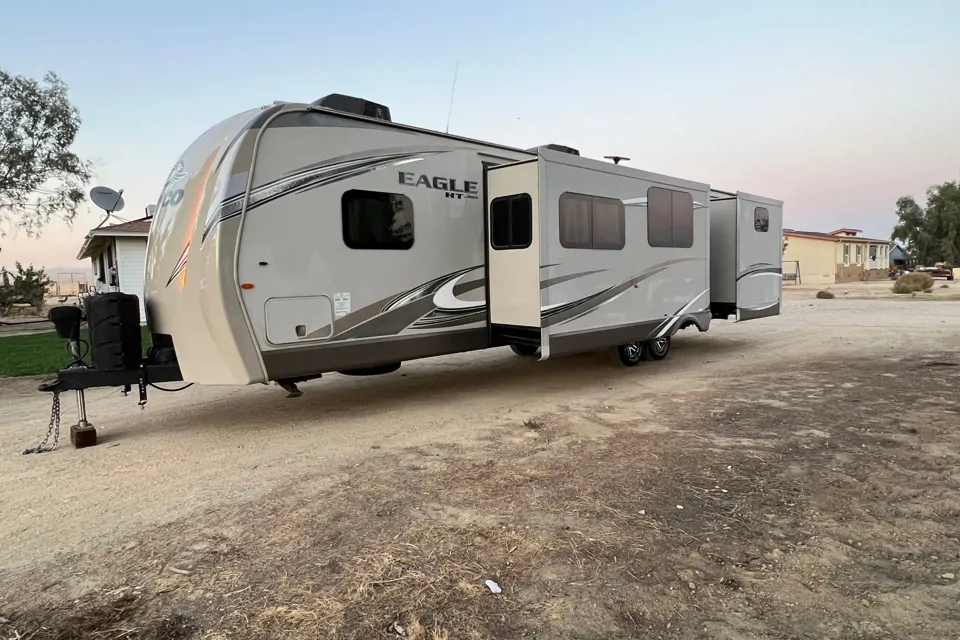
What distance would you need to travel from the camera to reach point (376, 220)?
5.97m

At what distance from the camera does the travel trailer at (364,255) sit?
16.9 ft

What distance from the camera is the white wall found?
18562mm

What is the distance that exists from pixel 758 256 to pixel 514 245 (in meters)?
5.88

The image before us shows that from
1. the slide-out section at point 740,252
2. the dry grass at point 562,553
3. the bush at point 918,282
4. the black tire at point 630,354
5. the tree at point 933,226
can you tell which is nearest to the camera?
the dry grass at point 562,553

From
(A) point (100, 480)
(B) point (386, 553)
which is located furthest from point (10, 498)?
(B) point (386, 553)

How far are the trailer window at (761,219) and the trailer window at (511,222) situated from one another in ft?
18.7

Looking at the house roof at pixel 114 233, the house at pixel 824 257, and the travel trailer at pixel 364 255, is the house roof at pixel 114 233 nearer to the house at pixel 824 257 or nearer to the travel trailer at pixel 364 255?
the travel trailer at pixel 364 255

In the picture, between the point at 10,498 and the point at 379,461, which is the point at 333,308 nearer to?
the point at 379,461

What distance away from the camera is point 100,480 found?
452 cm

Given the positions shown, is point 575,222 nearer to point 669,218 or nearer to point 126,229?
point 669,218

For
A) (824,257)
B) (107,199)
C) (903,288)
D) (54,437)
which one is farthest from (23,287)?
(824,257)

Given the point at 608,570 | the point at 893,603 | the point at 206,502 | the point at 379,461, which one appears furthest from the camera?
the point at 379,461

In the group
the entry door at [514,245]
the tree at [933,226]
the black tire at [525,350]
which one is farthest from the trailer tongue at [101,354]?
the tree at [933,226]

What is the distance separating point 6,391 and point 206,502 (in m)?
6.21
